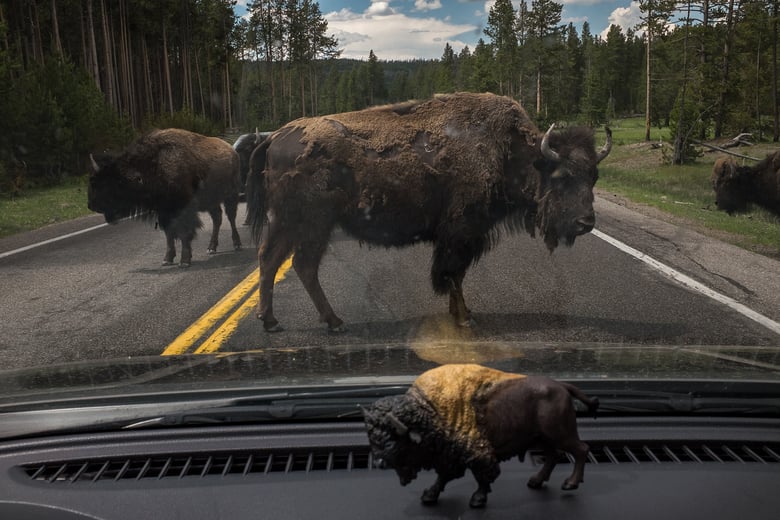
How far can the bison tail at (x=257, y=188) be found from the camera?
6867 mm

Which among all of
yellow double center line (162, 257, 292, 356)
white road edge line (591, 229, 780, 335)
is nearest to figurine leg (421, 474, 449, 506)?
yellow double center line (162, 257, 292, 356)

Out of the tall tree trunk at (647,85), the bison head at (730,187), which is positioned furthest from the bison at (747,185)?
the tall tree trunk at (647,85)

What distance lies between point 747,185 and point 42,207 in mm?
16122

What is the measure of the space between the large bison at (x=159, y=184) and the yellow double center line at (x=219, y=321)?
234 cm

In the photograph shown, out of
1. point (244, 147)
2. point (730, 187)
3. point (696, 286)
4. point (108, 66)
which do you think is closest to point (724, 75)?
point (730, 187)

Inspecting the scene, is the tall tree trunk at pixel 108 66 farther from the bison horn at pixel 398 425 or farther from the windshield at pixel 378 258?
the bison horn at pixel 398 425

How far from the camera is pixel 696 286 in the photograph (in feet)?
26.3

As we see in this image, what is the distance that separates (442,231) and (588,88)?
647 cm

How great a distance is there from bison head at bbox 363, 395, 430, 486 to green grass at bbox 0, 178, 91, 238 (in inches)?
535

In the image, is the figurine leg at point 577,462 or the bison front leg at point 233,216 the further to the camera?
the bison front leg at point 233,216

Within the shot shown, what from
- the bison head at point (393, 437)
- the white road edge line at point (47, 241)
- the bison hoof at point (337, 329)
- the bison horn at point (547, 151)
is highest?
the bison horn at point (547, 151)

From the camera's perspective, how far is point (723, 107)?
30.0m

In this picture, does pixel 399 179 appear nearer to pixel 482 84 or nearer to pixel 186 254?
pixel 482 84

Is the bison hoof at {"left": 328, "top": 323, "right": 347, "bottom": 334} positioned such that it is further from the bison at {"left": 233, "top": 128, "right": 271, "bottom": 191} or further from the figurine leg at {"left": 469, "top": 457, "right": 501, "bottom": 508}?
the figurine leg at {"left": 469, "top": 457, "right": 501, "bottom": 508}
